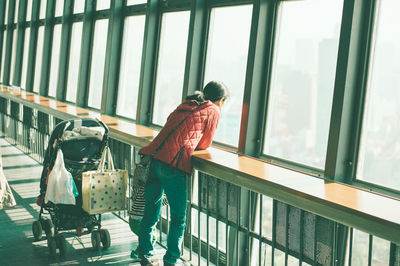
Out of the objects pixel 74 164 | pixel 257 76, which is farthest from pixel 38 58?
pixel 257 76

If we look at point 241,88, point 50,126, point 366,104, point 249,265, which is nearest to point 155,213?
point 249,265

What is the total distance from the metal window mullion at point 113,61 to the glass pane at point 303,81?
3204 millimetres

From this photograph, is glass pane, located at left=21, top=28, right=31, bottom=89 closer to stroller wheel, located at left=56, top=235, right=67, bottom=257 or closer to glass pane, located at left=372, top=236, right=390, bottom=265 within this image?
stroller wheel, located at left=56, top=235, right=67, bottom=257

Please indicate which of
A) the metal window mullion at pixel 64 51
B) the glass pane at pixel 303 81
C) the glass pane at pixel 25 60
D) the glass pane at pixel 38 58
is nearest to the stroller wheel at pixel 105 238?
the glass pane at pixel 303 81

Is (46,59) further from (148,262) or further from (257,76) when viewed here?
(148,262)

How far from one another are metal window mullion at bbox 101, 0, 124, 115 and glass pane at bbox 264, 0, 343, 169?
126 inches

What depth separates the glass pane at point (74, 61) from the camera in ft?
26.2

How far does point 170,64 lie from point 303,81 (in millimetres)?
2175

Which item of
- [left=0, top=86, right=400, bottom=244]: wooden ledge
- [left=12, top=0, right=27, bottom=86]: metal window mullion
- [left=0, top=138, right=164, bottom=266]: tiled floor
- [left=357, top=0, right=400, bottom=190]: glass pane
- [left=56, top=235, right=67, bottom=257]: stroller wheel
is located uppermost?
[left=12, top=0, right=27, bottom=86]: metal window mullion

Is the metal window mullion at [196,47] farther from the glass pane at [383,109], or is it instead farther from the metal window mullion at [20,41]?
the metal window mullion at [20,41]

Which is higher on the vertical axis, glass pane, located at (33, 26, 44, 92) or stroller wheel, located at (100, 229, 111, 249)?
glass pane, located at (33, 26, 44, 92)

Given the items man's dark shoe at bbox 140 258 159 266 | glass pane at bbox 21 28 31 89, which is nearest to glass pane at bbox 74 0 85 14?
glass pane at bbox 21 28 31 89

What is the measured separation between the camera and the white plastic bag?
356 centimetres

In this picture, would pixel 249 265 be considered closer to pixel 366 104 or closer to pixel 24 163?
pixel 366 104
